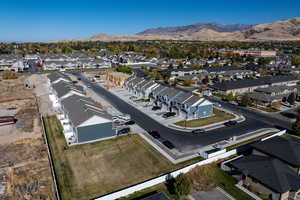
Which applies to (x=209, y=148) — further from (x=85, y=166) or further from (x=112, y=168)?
(x=85, y=166)

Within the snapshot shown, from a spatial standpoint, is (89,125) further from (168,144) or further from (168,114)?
(168,114)

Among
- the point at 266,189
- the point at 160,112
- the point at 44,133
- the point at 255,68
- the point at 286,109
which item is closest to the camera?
the point at 266,189

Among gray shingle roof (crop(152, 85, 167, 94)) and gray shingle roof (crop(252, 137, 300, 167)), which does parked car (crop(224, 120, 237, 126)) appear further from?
gray shingle roof (crop(152, 85, 167, 94))

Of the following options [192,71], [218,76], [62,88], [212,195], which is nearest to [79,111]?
[62,88]

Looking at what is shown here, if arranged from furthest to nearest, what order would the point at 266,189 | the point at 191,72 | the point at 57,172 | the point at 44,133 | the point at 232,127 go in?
the point at 191,72, the point at 232,127, the point at 44,133, the point at 57,172, the point at 266,189

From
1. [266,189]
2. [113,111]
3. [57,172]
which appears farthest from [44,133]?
[266,189]

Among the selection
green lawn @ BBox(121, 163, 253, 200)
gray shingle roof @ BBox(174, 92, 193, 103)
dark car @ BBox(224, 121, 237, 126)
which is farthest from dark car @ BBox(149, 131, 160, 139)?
dark car @ BBox(224, 121, 237, 126)
